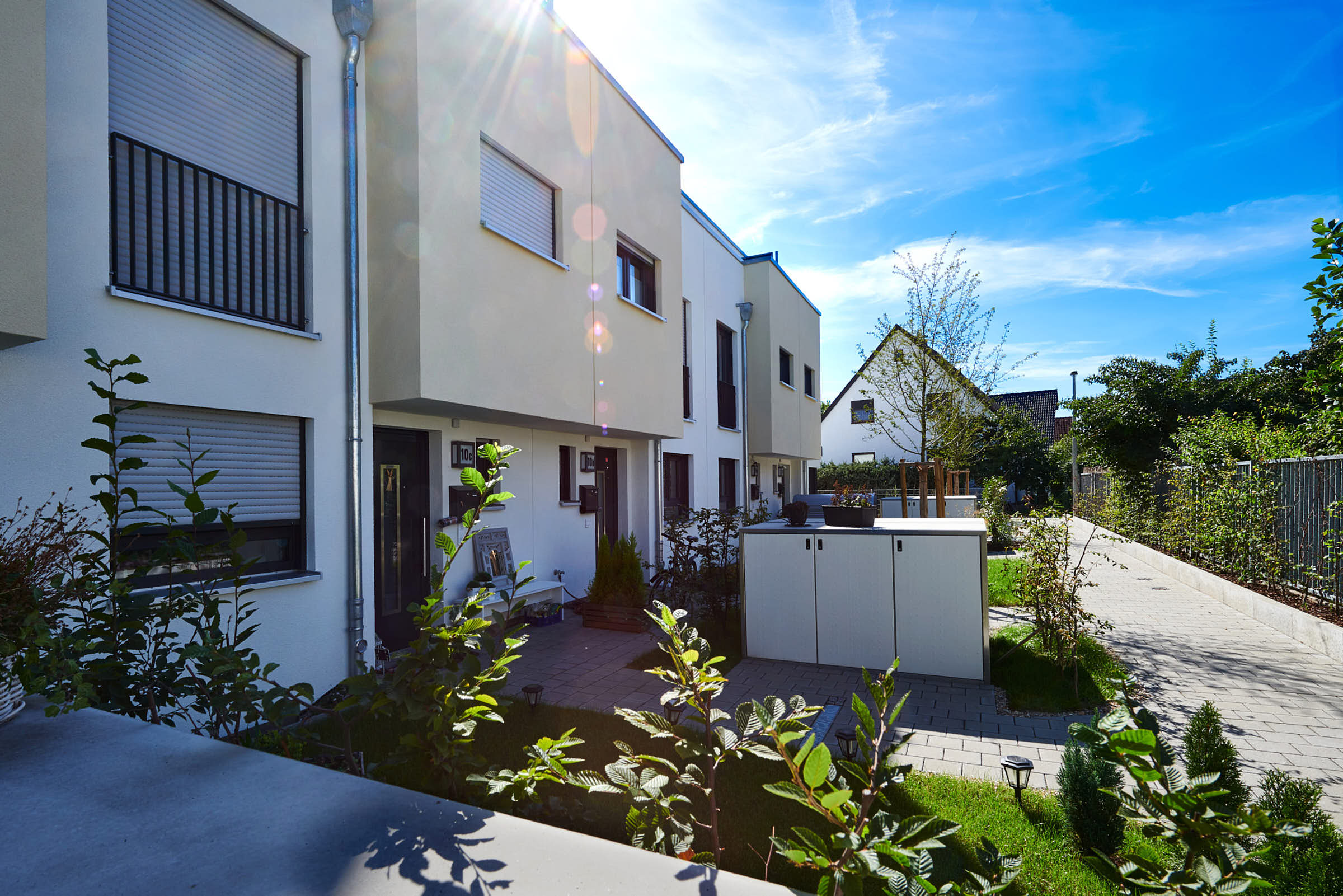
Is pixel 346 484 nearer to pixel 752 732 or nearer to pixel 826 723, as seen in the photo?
pixel 826 723

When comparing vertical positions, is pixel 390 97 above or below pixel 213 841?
above

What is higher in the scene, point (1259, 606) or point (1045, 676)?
point (1259, 606)

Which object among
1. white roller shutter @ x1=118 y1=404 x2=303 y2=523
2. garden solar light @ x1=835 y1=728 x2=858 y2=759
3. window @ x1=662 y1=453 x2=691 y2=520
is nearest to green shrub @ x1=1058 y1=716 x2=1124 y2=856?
garden solar light @ x1=835 y1=728 x2=858 y2=759

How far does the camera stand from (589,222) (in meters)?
8.19

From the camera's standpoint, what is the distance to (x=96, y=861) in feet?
4.25

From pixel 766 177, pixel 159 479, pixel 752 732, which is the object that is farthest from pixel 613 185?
pixel 752 732

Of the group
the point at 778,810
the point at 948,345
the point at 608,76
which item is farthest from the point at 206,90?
the point at 948,345

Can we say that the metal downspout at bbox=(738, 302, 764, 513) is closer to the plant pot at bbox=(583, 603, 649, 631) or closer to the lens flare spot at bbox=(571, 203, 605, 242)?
the lens flare spot at bbox=(571, 203, 605, 242)

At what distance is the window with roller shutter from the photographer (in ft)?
21.7

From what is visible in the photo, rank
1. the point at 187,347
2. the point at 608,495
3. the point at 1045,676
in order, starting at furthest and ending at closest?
the point at 608,495
the point at 1045,676
the point at 187,347

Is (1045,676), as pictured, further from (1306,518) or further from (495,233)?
(495,233)

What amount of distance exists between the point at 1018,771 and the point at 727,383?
1149 cm

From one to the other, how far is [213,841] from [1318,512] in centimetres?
1001

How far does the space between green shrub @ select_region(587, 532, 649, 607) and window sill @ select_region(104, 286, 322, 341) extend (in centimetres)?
433
